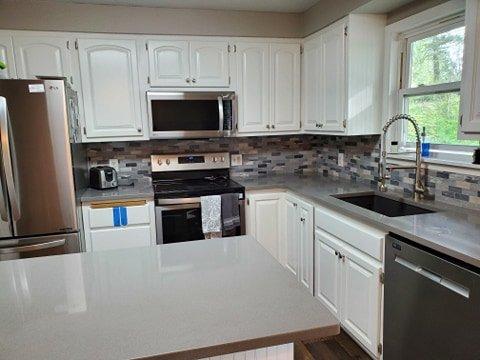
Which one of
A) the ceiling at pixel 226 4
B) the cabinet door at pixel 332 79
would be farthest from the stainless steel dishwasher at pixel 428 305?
the ceiling at pixel 226 4

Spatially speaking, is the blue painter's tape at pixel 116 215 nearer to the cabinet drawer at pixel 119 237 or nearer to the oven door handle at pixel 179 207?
the cabinet drawer at pixel 119 237

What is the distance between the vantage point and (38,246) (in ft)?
7.84

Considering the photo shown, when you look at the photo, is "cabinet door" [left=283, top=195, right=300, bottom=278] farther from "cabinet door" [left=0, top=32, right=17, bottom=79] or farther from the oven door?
"cabinet door" [left=0, top=32, right=17, bottom=79]

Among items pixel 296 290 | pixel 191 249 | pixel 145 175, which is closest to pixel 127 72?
pixel 145 175

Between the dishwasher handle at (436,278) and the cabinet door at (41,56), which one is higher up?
the cabinet door at (41,56)

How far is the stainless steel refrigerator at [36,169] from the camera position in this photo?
2244mm

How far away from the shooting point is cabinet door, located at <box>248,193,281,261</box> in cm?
296

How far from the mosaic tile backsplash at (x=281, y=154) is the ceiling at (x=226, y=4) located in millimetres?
1131

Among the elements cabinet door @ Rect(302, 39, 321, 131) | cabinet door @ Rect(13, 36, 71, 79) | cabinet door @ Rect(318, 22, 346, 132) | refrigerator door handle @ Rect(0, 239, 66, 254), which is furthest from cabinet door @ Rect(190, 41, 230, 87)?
refrigerator door handle @ Rect(0, 239, 66, 254)

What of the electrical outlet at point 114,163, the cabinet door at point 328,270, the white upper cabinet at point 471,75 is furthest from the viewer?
the electrical outlet at point 114,163

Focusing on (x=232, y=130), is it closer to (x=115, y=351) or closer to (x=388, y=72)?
(x=388, y=72)

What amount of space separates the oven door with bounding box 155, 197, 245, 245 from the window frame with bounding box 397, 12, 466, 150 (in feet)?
5.35

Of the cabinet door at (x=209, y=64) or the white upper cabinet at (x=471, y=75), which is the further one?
the cabinet door at (x=209, y=64)

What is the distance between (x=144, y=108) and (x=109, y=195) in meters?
0.77
